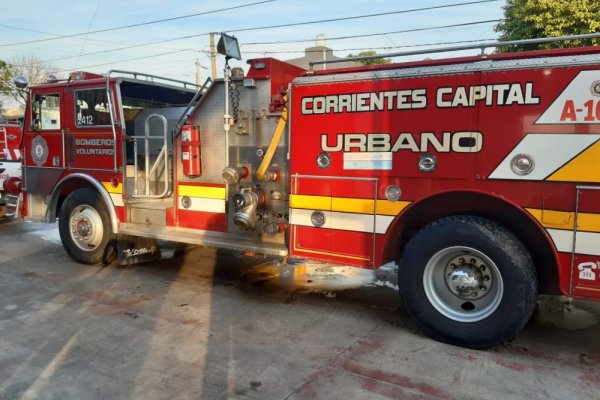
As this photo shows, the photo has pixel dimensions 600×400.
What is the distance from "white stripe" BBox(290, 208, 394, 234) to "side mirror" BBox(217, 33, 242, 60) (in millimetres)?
1861

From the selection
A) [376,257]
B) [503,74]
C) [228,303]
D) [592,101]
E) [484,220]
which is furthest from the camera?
[228,303]

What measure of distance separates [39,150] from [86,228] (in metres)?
1.49

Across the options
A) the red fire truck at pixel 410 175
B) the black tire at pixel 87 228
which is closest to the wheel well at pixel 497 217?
the red fire truck at pixel 410 175

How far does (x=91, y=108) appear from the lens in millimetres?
6680

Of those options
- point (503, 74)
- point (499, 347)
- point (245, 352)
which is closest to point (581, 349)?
point (499, 347)

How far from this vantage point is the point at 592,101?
3578 mm

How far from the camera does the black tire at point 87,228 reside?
6.68 meters

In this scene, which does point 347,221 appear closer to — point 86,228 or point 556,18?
point 86,228

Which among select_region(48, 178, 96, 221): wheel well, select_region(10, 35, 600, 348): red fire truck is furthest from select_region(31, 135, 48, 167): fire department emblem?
select_region(10, 35, 600, 348): red fire truck

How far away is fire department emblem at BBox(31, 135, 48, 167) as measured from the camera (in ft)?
23.6

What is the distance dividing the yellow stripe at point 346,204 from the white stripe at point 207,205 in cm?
111

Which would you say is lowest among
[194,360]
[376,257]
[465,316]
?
[194,360]

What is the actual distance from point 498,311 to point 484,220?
2.37 feet

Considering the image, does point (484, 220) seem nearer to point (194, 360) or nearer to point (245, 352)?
point (245, 352)
